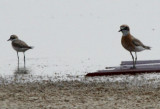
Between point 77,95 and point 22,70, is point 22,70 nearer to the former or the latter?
point 22,70

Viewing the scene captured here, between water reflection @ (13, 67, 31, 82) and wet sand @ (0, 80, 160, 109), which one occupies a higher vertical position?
water reflection @ (13, 67, 31, 82)

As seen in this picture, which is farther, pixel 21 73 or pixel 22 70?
pixel 22 70

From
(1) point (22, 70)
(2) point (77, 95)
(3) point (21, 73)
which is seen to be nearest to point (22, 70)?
(1) point (22, 70)

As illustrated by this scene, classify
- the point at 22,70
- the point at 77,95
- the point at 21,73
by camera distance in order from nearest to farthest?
1. the point at 77,95
2. the point at 21,73
3. the point at 22,70

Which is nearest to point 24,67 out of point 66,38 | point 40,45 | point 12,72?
point 12,72

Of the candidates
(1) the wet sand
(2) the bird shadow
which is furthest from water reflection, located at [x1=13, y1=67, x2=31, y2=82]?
(1) the wet sand

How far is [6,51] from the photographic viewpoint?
23.2 metres

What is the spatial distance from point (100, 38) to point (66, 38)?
1394 millimetres

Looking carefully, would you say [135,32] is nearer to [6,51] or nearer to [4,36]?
[4,36]

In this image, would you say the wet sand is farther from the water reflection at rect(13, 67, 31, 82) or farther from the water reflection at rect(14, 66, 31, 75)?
the water reflection at rect(14, 66, 31, 75)

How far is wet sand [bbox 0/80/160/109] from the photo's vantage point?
12.2 meters

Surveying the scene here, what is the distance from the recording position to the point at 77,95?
13.4 meters

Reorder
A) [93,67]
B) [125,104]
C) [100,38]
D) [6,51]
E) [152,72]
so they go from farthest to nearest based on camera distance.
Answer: [100,38] < [6,51] < [93,67] < [152,72] < [125,104]

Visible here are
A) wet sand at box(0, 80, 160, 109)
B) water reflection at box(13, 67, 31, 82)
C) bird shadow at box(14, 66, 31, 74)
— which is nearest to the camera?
wet sand at box(0, 80, 160, 109)
